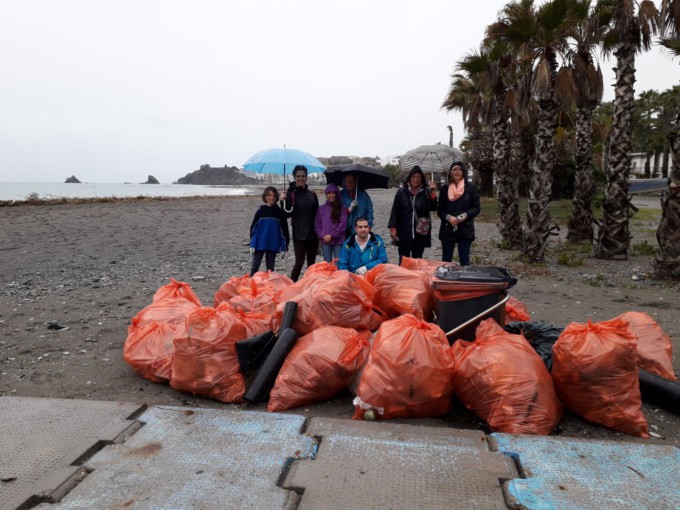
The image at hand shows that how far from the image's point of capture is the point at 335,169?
18.6 ft

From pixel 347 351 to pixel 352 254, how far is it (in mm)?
1779

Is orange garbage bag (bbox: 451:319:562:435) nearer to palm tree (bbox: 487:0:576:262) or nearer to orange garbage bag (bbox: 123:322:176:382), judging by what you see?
→ orange garbage bag (bbox: 123:322:176:382)

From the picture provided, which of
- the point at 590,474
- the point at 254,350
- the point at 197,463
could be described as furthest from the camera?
the point at 254,350

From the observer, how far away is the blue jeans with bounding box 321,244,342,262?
5.82 metres

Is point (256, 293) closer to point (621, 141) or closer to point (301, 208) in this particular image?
point (301, 208)

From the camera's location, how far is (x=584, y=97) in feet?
31.9

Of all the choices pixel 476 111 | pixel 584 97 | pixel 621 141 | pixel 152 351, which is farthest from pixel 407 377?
pixel 476 111

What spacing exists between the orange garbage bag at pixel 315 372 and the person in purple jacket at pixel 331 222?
98.0 inches

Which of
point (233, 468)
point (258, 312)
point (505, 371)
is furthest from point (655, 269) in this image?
point (233, 468)

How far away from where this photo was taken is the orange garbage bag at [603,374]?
2.79m

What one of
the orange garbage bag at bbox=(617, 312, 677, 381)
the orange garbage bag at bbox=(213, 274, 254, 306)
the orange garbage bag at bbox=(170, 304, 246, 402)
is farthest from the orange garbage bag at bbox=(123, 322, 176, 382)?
the orange garbage bag at bbox=(617, 312, 677, 381)

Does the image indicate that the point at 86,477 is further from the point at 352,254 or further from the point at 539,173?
the point at 539,173

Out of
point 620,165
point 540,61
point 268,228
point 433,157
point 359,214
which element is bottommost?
point 268,228

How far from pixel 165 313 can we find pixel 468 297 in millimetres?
2589
